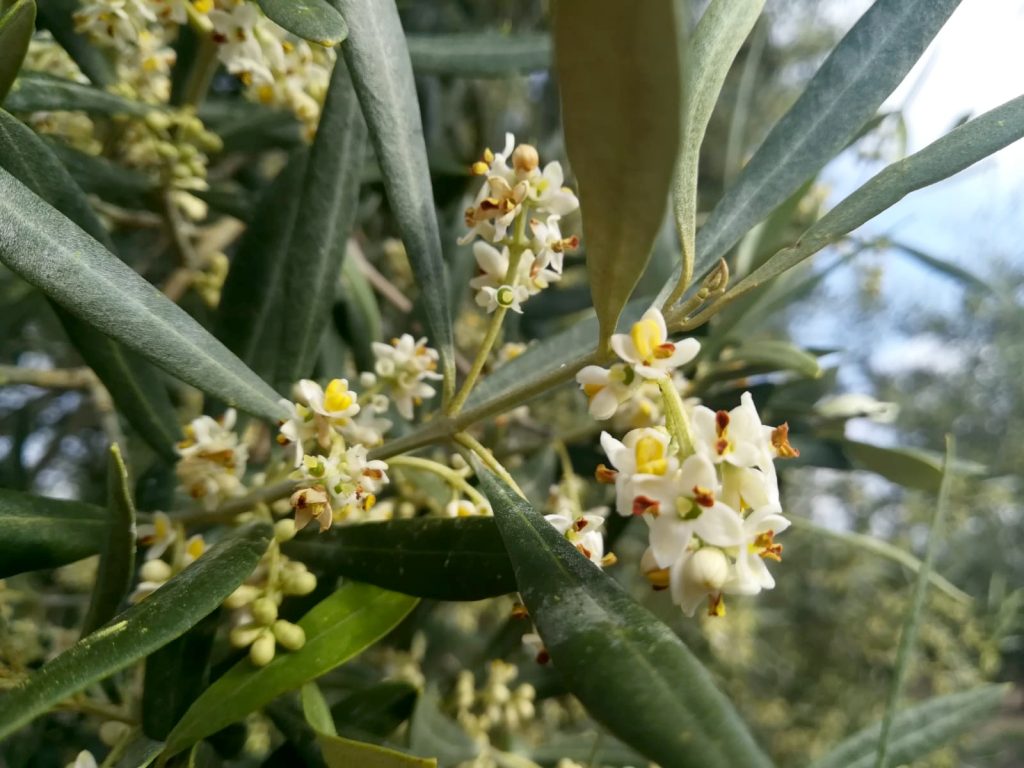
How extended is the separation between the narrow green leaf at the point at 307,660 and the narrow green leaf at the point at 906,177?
434mm

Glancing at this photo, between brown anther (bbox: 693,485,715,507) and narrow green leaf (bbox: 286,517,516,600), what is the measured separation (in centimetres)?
19

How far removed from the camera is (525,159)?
28.8 inches

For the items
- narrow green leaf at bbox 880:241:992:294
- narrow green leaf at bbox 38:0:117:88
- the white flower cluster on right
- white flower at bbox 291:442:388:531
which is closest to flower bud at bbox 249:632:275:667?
white flower at bbox 291:442:388:531

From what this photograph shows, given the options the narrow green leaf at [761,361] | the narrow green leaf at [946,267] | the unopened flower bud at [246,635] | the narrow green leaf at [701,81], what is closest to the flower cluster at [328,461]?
the unopened flower bud at [246,635]

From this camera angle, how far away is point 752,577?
56 centimetres

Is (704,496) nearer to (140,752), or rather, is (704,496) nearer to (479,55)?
(140,752)

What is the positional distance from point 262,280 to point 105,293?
0.34 meters

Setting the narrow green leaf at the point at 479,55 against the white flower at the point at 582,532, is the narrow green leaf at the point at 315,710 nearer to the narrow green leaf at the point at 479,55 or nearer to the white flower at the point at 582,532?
the white flower at the point at 582,532

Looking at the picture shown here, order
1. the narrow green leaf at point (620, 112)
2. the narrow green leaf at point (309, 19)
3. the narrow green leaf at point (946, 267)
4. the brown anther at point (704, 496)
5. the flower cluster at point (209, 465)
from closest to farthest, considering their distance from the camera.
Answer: the narrow green leaf at point (620, 112) → the brown anther at point (704, 496) → the narrow green leaf at point (309, 19) → the flower cluster at point (209, 465) → the narrow green leaf at point (946, 267)

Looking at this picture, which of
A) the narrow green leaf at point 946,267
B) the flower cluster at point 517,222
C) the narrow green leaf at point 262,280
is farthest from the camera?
the narrow green leaf at point 946,267

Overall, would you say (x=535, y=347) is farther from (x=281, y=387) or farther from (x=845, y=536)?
(x=845, y=536)

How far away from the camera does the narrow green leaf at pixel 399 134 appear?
0.73 m

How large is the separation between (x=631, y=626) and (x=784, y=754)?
7.77 ft

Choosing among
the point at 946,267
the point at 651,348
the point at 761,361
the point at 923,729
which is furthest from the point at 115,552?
the point at 946,267
